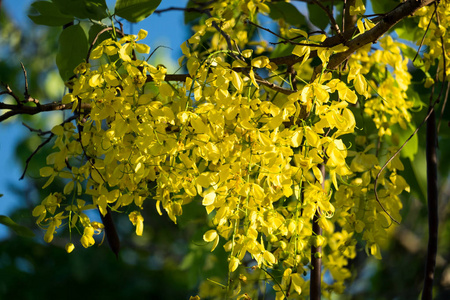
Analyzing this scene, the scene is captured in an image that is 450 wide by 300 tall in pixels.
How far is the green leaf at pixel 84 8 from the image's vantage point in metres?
0.75

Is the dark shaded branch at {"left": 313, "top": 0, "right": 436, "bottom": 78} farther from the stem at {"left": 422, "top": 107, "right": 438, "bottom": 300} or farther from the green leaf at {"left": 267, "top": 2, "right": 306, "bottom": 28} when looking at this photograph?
the green leaf at {"left": 267, "top": 2, "right": 306, "bottom": 28}

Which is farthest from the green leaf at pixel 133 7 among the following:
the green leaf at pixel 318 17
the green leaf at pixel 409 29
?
the green leaf at pixel 409 29

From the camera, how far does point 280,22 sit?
116 centimetres

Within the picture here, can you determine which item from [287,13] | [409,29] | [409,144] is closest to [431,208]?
[409,144]

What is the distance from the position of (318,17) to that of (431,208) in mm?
440

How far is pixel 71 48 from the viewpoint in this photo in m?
0.82

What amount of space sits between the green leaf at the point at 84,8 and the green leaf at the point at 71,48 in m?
0.06

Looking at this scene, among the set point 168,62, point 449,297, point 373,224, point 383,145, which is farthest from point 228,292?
point 168,62

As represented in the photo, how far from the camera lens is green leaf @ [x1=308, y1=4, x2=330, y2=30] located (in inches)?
42.3

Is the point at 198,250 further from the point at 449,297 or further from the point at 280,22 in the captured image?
the point at 449,297

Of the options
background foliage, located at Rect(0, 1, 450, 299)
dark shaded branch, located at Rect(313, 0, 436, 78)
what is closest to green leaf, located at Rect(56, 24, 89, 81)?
background foliage, located at Rect(0, 1, 450, 299)

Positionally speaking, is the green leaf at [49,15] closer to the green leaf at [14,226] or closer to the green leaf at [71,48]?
the green leaf at [71,48]

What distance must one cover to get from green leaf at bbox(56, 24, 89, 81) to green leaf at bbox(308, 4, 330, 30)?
1.58 ft

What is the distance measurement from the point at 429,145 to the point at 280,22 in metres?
0.43
